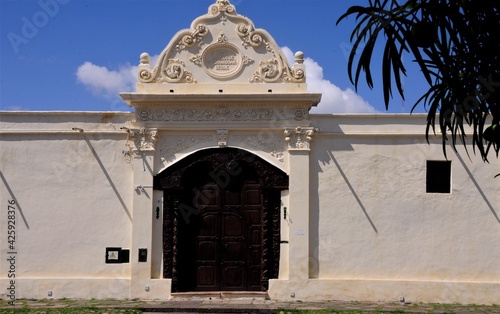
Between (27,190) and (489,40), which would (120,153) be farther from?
(489,40)

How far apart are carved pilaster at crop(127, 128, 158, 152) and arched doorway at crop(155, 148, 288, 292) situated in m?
0.62

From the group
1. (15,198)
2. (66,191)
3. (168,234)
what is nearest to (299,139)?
(168,234)

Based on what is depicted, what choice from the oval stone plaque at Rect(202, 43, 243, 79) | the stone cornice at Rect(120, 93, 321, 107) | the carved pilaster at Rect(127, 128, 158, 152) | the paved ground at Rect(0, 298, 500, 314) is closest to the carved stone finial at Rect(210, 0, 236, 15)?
the oval stone plaque at Rect(202, 43, 243, 79)

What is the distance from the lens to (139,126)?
13312 millimetres

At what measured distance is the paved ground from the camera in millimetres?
11828

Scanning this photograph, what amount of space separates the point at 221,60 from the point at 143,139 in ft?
7.51

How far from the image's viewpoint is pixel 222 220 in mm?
13359

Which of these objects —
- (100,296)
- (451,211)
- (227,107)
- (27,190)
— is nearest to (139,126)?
(227,107)

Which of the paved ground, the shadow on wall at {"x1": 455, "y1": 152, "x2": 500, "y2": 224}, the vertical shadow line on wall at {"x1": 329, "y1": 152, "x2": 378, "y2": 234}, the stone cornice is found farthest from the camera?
the vertical shadow line on wall at {"x1": 329, "y1": 152, "x2": 378, "y2": 234}

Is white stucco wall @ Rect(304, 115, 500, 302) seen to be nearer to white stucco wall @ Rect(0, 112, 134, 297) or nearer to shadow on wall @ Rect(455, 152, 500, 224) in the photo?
shadow on wall @ Rect(455, 152, 500, 224)

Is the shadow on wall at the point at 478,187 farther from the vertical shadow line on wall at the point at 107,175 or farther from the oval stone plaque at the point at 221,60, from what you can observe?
the vertical shadow line on wall at the point at 107,175

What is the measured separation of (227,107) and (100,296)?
4.58 meters

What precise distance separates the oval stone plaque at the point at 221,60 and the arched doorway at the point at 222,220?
1623mm

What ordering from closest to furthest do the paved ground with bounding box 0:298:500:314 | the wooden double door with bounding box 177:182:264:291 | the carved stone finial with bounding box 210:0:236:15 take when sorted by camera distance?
the paved ground with bounding box 0:298:500:314 < the wooden double door with bounding box 177:182:264:291 < the carved stone finial with bounding box 210:0:236:15
